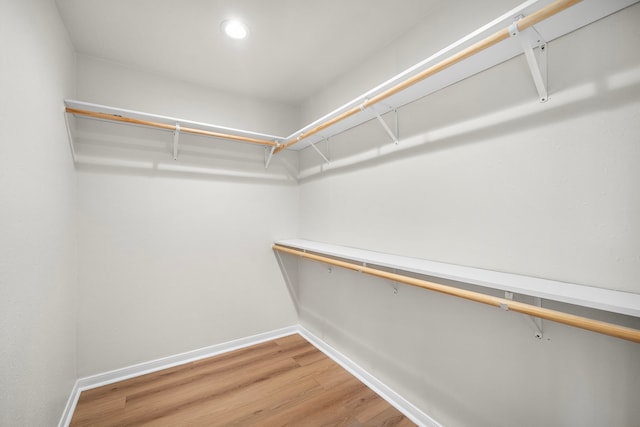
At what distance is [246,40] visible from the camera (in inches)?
69.7

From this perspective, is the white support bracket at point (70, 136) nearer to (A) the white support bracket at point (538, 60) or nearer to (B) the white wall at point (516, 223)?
(B) the white wall at point (516, 223)

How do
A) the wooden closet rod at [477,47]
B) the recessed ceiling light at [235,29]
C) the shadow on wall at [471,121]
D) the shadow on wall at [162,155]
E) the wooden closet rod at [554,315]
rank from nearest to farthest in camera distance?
the wooden closet rod at [554,315], the wooden closet rod at [477,47], the shadow on wall at [471,121], the recessed ceiling light at [235,29], the shadow on wall at [162,155]

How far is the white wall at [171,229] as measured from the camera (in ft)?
6.36

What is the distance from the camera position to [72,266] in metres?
1.75

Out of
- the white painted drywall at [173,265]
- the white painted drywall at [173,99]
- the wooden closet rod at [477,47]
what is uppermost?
the white painted drywall at [173,99]

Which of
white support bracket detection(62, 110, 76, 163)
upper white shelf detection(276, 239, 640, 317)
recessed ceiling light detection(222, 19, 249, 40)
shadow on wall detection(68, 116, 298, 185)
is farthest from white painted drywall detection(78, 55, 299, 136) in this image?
upper white shelf detection(276, 239, 640, 317)

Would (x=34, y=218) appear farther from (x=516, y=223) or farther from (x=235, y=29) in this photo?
(x=516, y=223)

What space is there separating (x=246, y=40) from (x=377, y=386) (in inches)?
96.7

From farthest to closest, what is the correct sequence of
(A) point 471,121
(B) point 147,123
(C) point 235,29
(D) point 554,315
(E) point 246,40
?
(B) point 147,123 → (E) point 246,40 → (C) point 235,29 → (A) point 471,121 → (D) point 554,315

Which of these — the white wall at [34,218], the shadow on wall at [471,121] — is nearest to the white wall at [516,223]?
the shadow on wall at [471,121]

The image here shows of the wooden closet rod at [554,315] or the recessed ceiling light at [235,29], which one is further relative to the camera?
the recessed ceiling light at [235,29]

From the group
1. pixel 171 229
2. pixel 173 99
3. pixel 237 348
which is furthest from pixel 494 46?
pixel 237 348

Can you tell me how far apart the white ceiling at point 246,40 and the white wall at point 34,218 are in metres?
0.26

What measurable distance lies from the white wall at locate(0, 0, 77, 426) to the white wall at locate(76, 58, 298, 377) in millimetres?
263
